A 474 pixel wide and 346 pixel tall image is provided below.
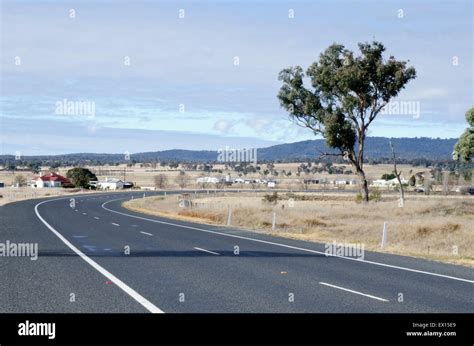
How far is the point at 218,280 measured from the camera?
15.2m

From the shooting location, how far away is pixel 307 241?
1075 inches

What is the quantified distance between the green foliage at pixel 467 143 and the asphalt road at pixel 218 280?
25900 millimetres

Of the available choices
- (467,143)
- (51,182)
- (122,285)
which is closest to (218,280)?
(122,285)

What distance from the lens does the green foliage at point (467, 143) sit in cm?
4747

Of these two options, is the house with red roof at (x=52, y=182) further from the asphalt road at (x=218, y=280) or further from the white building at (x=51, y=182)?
the asphalt road at (x=218, y=280)

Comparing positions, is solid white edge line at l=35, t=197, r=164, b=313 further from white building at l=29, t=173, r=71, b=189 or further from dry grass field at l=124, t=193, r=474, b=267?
white building at l=29, t=173, r=71, b=189

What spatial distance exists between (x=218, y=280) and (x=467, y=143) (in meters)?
36.1

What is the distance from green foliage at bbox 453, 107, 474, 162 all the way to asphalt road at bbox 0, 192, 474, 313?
2590 centimetres

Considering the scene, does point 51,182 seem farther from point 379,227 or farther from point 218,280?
point 218,280
